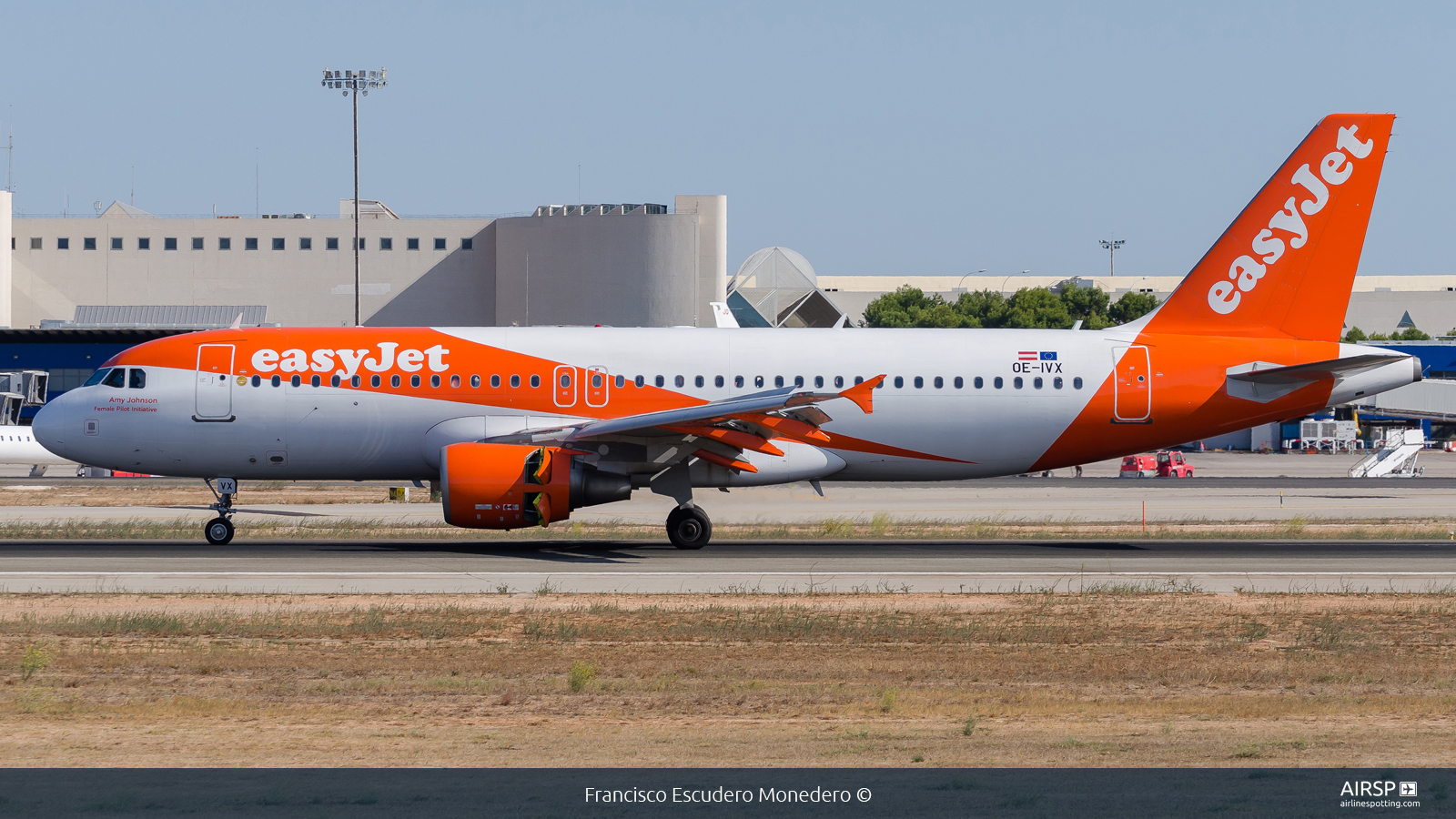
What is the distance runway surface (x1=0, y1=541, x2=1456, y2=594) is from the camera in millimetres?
21781

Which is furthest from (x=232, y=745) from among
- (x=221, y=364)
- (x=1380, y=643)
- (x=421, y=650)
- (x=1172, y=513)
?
(x=1172, y=513)

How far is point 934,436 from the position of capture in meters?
28.6

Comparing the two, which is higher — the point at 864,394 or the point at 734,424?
the point at 864,394

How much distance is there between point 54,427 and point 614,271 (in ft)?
241

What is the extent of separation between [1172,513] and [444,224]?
256 feet

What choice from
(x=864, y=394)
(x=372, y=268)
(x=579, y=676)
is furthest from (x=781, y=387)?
(x=372, y=268)

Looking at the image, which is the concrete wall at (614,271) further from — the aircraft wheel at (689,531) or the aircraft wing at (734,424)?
the aircraft wing at (734,424)

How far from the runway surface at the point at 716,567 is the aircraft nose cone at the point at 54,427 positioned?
2.09 metres

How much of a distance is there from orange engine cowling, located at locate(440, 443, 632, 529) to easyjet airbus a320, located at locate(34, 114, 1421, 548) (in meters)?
0.44

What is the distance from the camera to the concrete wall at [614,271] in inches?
3962

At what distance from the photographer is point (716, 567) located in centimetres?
2450

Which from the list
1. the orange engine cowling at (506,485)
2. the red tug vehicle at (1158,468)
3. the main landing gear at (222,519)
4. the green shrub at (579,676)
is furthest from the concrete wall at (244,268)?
the green shrub at (579,676)

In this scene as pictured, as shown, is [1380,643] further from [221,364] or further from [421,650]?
[221,364]

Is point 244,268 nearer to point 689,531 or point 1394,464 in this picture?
point 1394,464
